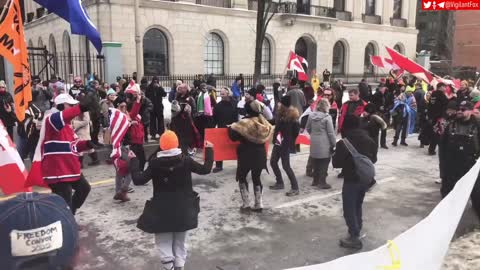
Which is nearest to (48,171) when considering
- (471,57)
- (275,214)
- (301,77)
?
(275,214)

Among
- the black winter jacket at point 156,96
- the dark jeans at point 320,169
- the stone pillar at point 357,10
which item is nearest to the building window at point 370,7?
the stone pillar at point 357,10

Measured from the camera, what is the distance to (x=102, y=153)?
33.8ft

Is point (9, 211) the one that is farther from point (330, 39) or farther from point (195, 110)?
point (330, 39)

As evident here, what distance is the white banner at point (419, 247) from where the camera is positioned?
9.66 feet

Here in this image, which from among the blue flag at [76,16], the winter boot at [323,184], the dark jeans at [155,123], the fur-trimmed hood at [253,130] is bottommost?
the winter boot at [323,184]

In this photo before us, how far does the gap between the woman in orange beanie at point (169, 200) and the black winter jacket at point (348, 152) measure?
2017mm

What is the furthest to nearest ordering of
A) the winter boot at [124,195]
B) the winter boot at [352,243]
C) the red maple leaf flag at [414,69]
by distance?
the red maple leaf flag at [414,69]
the winter boot at [124,195]
the winter boot at [352,243]

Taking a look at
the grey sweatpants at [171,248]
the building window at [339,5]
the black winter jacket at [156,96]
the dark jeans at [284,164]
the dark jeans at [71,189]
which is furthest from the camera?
the building window at [339,5]

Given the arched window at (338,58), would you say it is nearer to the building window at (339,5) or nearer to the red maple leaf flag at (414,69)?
the building window at (339,5)

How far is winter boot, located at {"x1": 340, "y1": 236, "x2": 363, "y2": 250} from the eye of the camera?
17.6ft

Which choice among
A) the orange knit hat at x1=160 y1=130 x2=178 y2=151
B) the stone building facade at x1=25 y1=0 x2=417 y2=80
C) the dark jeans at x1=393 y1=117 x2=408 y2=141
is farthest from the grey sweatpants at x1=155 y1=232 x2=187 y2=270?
the stone building facade at x1=25 y1=0 x2=417 y2=80

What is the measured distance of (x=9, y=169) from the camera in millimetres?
4457

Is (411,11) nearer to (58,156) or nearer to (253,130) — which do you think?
(253,130)

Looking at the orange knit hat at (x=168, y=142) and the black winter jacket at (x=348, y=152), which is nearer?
the orange knit hat at (x=168, y=142)
